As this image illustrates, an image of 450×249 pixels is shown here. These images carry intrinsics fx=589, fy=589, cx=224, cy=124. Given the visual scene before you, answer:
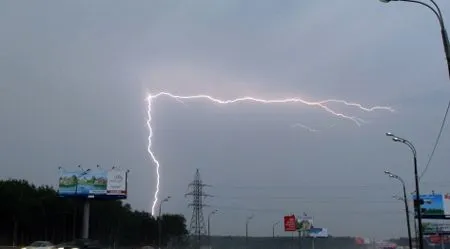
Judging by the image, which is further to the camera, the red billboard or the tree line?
the red billboard

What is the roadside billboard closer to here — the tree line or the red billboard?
the red billboard

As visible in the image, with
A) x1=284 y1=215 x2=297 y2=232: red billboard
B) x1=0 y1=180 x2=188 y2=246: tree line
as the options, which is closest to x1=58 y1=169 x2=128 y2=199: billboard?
x1=0 y1=180 x2=188 y2=246: tree line

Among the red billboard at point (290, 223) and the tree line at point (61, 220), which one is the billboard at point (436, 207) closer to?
the red billboard at point (290, 223)

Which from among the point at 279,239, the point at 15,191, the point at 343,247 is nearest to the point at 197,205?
the point at 15,191

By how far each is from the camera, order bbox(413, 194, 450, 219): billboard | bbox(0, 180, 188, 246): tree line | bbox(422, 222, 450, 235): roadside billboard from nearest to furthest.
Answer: bbox(0, 180, 188, 246): tree line → bbox(413, 194, 450, 219): billboard → bbox(422, 222, 450, 235): roadside billboard

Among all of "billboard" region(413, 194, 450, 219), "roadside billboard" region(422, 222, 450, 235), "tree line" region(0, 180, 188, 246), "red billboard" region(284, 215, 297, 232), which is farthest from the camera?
"red billboard" region(284, 215, 297, 232)
